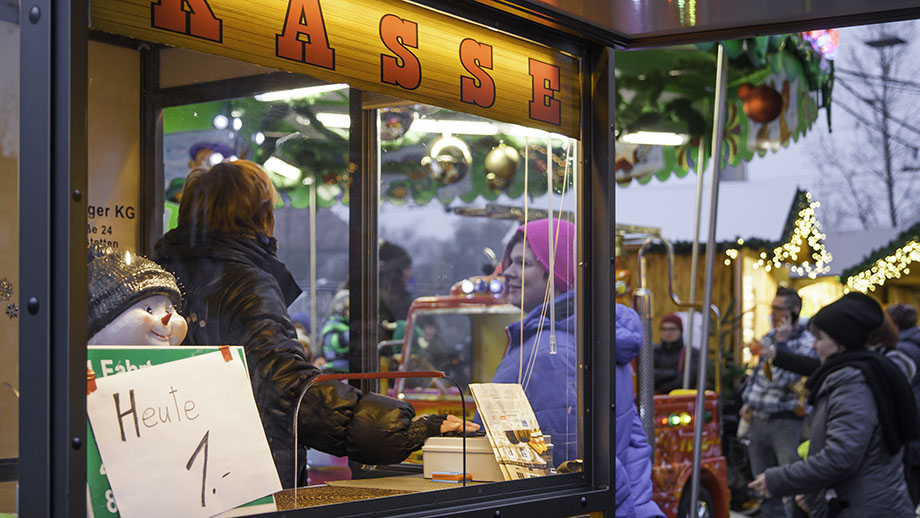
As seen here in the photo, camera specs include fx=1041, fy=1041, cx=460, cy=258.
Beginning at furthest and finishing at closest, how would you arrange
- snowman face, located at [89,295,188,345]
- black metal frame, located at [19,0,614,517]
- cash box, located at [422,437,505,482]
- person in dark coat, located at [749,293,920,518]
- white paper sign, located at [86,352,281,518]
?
person in dark coat, located at [749,293,920,518] → cash box, located at [422,437,505,482] → snowman face, located at [89,295,188,345] → white paper sign, located at [86,352,281,518] → black metal frame, located at [19,0,614,517]

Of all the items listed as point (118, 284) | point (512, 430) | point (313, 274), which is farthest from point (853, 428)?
point (118, 284)

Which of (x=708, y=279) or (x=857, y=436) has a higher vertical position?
(x=708, y=279)

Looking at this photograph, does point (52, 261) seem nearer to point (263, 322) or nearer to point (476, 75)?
point (263, 322)

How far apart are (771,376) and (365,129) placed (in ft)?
16.0

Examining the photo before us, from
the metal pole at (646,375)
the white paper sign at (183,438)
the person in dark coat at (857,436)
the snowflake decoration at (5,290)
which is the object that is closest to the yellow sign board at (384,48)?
the snowflake decoration at (5,290)

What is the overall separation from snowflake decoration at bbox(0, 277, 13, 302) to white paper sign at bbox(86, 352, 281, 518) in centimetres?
20

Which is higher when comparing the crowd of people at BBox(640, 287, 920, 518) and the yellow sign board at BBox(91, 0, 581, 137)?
the yellow sign board at BBox(91, 0, 581, 137)

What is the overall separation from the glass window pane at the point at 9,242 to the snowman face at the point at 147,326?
0.46 ft

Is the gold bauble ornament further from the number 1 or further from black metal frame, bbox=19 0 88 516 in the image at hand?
black metal frame, bbox=19 0 88 516

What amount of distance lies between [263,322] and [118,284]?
62 cm

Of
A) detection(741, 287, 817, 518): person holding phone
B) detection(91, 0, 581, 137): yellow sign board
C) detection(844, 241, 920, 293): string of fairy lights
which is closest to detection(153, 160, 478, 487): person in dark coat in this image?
detection(91, 0, 581, 137): yellow sign board

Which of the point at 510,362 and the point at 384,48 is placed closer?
the point at 384,48

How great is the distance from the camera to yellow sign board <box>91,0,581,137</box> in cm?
194

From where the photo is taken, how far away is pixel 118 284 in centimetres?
187
